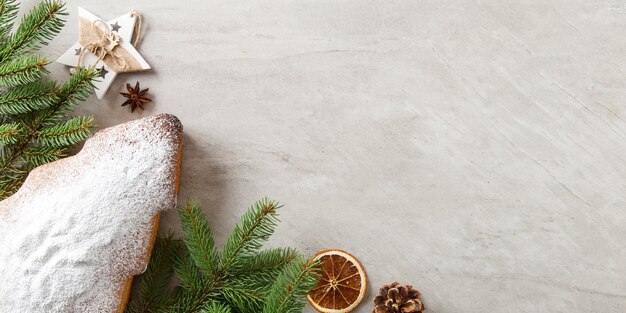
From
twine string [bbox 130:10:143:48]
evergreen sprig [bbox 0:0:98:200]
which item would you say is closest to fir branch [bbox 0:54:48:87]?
evergreen sprig [bbox 0:0:98:200]

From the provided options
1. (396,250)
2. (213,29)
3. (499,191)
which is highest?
(213,29)

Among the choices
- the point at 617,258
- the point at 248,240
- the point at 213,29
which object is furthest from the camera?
the point at 213,29

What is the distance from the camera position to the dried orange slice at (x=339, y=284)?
4.33 feet

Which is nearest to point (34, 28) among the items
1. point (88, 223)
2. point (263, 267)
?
point (88, 223)

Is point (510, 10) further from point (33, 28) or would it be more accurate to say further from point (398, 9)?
point (33, 28)

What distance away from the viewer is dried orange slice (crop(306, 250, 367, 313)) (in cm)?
132

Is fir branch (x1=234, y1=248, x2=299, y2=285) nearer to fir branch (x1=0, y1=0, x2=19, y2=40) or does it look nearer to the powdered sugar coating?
the powdered sugar coating

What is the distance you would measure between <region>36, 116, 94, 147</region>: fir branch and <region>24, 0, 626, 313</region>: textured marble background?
18 cm

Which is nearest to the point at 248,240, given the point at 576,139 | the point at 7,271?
the point at 7,271

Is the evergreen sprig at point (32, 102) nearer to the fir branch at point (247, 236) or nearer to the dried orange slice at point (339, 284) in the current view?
the fir branch at point (247, 236)

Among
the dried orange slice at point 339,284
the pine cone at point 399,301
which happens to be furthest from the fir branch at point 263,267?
the pine cone at point 399,301

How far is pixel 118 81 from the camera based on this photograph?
4.74 ft

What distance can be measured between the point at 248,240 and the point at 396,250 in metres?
0.37

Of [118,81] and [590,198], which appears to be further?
[118,81]
